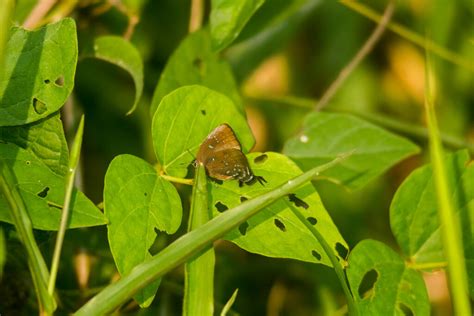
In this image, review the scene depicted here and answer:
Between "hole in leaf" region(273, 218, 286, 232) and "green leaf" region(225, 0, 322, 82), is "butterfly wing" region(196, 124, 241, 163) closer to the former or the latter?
"hole in leaf" region(273, 218, 286, 232)

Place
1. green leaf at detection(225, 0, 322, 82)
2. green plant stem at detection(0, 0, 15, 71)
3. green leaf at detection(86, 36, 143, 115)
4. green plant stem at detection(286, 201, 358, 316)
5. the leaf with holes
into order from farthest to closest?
green leaf at detection(225, 0, 322, 82) → green leaf at detection(86, 36, 143, 115) → the leaf with holes → green plant stem at detection(286, 201, 358, 316) → green plant stem at detection(0, 0, 15, 71)

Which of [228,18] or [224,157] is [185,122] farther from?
[228,18]

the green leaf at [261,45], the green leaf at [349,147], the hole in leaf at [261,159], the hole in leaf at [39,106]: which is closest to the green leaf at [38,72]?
the hole in leaf at [39,106]

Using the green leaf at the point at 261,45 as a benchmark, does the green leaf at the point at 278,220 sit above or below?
below

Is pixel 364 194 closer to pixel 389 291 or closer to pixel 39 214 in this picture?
pixel 389 291

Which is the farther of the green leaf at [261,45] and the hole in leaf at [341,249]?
the green leaf at [261,45]

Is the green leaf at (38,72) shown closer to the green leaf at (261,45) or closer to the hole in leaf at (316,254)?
the hole in leaf at (316,254)

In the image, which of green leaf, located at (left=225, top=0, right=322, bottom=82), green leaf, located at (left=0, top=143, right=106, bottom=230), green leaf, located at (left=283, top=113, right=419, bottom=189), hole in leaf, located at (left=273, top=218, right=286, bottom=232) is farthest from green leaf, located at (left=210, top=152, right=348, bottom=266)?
green leaf, located at (left=225, top=0, right=322, bottom=82)
